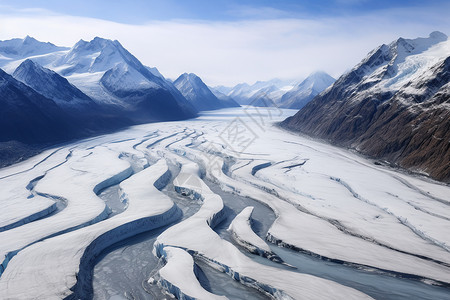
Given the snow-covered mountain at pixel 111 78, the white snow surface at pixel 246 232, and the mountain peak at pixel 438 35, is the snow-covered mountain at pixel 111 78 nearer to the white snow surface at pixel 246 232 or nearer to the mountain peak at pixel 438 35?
the mountain peak at pixel 438 35

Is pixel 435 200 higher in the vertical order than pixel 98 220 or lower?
higher

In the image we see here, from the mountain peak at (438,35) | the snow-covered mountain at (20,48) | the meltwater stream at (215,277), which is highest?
the mountain peak at (438,35)

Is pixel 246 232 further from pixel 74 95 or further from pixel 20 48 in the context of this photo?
pixel 20 48

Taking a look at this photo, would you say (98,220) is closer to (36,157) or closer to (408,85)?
(36,157)

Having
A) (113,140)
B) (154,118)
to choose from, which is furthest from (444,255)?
(154,118)

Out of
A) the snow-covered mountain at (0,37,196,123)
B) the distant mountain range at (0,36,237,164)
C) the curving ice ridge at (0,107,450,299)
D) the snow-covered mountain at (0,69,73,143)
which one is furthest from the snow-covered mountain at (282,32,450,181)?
the snow-covered mountain at (0,69,73,143)

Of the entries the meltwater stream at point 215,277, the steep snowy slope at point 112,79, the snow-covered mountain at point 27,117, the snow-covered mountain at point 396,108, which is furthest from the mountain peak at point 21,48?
the meltwater stream at point 215,277
